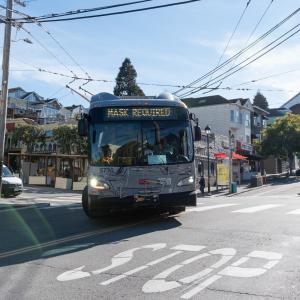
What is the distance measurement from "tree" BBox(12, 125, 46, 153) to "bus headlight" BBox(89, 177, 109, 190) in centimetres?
3307

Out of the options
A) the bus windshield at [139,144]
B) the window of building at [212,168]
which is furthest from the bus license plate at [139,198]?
the window of building at [212,168]

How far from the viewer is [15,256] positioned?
8.20m

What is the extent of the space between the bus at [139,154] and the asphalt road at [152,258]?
0.73 m

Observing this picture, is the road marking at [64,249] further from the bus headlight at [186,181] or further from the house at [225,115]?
the house at [225,115]

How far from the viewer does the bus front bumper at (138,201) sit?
37.7 ft

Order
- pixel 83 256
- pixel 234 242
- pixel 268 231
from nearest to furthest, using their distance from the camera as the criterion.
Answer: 1. pixel 83 256
2. pixel 234 242
3. pixel 268 231

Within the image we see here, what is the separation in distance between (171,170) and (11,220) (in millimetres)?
5149

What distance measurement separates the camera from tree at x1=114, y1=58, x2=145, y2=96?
5769cm

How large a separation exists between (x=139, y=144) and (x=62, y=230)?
9.06 ft

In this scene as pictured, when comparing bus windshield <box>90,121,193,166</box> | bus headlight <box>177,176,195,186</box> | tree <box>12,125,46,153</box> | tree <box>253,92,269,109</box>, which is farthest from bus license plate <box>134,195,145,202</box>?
tree <box>253,92,269,109</box>

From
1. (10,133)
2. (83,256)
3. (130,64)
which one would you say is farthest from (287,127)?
(83,256)

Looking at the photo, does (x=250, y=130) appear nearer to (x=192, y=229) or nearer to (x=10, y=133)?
(x=10, y=133)

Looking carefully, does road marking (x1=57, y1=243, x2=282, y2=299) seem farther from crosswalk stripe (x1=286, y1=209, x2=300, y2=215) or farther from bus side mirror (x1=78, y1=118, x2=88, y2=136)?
crosswalk stripe (x1=286, y1=209, x2=300, y2=215)

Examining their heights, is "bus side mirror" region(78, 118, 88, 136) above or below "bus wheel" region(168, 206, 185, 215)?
above
